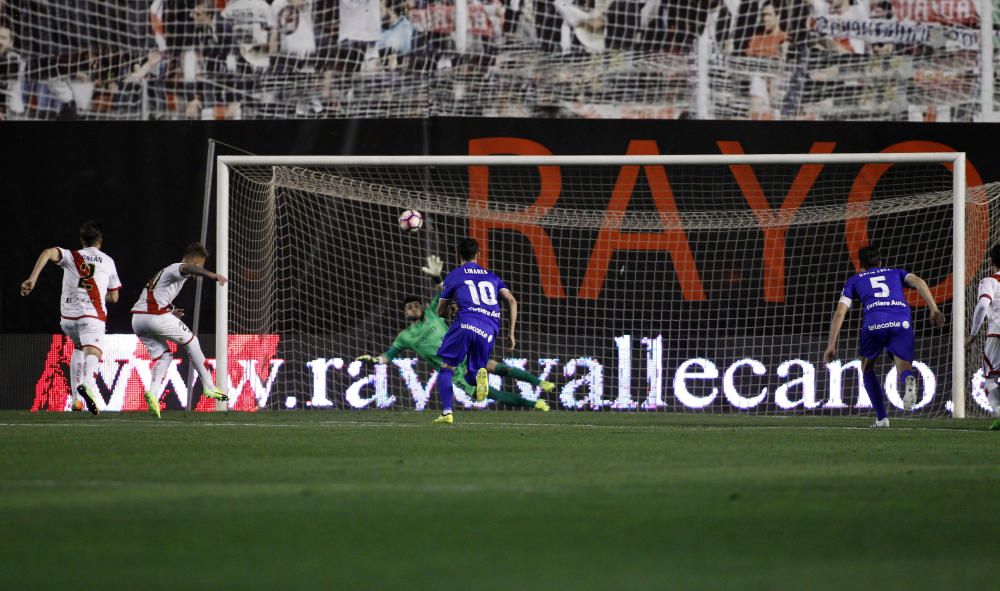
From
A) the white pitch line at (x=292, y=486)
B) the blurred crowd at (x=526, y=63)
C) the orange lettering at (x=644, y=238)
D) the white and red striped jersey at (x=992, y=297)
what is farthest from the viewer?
the blurred crowd at (x=526, y=63)

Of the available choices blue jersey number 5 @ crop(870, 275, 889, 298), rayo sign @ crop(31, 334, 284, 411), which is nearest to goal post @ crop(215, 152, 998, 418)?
rayo sign @ crop(31, 334, 284, 411)

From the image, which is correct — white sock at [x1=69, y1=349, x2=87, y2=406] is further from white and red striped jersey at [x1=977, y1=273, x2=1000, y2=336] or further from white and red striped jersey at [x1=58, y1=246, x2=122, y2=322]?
white and red striped jersey at [x1=977, y1=273, x2=1000, y2=336]

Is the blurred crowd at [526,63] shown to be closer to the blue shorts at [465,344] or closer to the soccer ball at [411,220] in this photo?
the soccer ball at [411,220]

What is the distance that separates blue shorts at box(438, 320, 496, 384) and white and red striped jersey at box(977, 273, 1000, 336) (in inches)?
154

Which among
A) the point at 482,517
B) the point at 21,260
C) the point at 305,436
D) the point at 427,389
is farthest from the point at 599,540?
the point at 21,260

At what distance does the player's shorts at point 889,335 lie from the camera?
37.7ft

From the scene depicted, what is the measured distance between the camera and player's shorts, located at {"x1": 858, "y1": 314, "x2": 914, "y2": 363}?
11.5 meters

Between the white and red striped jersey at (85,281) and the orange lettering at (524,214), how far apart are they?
4.67m

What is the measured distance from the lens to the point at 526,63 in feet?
55.9

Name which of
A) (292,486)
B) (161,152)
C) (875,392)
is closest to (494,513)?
(292,486)

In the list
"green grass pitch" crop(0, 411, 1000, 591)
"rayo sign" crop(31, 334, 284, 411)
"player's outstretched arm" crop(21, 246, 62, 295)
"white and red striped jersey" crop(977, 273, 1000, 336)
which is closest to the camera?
"green grass pitch" crop(0, 411, 1000, 591)

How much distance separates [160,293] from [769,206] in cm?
697

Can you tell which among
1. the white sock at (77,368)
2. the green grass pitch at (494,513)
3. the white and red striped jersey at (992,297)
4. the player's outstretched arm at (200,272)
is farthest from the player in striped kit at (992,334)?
the white sock at (77,368)

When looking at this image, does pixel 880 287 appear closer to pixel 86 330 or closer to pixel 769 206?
pixel 769 206
